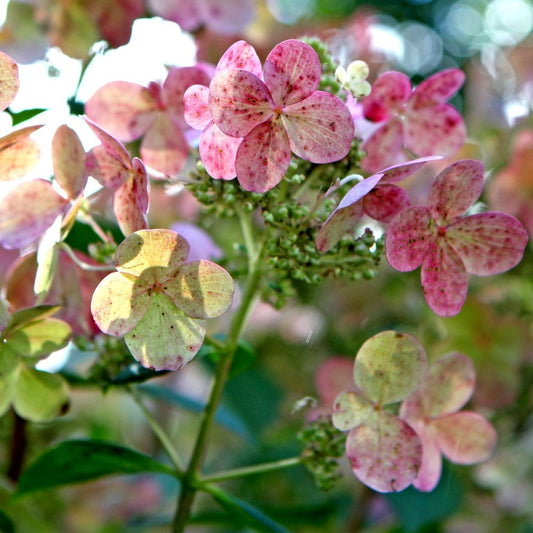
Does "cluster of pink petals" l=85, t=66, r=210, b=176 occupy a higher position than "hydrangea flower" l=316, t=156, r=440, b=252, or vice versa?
"hydrangea flower" l=316, t=156, r=440, b=252

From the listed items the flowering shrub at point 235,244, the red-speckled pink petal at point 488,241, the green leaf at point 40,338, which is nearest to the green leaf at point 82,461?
the flowering shrub at point 235,244

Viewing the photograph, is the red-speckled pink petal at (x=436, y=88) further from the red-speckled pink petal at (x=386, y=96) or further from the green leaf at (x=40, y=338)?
the green leaf at (x=40, y=338)

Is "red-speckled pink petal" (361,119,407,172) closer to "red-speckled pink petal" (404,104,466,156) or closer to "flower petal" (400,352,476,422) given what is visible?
"red-speckled pink petal" (404,104,466,156)

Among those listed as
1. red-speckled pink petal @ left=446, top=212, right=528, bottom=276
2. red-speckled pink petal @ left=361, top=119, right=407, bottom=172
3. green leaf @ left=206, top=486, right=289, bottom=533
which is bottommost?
green leaf @ left=206, top=486, right=289, bottom=533

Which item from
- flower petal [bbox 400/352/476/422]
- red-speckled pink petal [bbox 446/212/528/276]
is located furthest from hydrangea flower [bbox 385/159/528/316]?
flower petal [bbox 400/352/476/422]

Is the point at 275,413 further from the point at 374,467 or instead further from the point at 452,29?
the point at 452,29

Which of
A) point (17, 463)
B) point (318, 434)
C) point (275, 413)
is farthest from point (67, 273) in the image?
point (275, 413)

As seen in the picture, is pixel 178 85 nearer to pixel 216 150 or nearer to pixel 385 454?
pixel 216 150

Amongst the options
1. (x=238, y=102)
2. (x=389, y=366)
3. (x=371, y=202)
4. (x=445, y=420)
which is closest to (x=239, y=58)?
(x=238, y=102)
